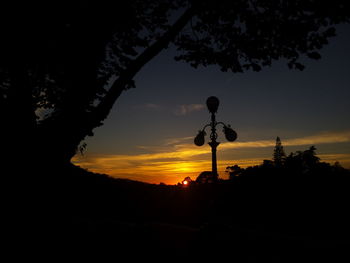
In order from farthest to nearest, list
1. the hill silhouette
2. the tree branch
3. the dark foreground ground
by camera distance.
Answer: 1. the tree branch
2. the hill silhouette
3. the dark foreground ground

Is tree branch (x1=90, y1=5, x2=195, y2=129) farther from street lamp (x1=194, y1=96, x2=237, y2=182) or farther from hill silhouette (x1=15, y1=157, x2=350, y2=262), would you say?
street lamp (x1=194, y1=96, x2=237, y2=182)

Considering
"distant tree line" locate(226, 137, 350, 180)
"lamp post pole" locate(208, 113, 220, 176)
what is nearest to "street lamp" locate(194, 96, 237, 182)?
"lamp post pole" locate(208, 113, 220, 176)

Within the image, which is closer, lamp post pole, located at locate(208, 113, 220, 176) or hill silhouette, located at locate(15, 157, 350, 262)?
hill silhouette, located at locate(15, 157, 350, 262)

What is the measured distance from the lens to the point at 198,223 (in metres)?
10.5

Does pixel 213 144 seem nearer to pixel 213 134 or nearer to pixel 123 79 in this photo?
pixel 213 134

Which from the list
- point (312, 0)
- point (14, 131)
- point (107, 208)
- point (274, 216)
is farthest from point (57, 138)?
point (274, 216)

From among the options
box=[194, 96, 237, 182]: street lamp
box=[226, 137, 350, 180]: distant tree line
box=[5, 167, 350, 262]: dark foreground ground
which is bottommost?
box=[5, 167, 350, 262]: dark foreground ground

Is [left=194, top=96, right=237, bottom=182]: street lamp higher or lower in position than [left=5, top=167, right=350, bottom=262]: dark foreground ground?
higher

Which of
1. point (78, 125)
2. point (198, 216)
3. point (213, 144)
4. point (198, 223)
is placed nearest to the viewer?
point (78, 125)

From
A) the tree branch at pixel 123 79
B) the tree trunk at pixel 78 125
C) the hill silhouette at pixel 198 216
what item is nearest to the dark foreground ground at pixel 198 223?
the hill silhouette at pixel 198 216

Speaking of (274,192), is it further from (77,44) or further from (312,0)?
(77,44)

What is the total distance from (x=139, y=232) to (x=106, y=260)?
2.59 feet

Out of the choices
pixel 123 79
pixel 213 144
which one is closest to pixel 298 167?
pixel 213 144

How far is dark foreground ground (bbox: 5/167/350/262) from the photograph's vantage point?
4.27 meters
